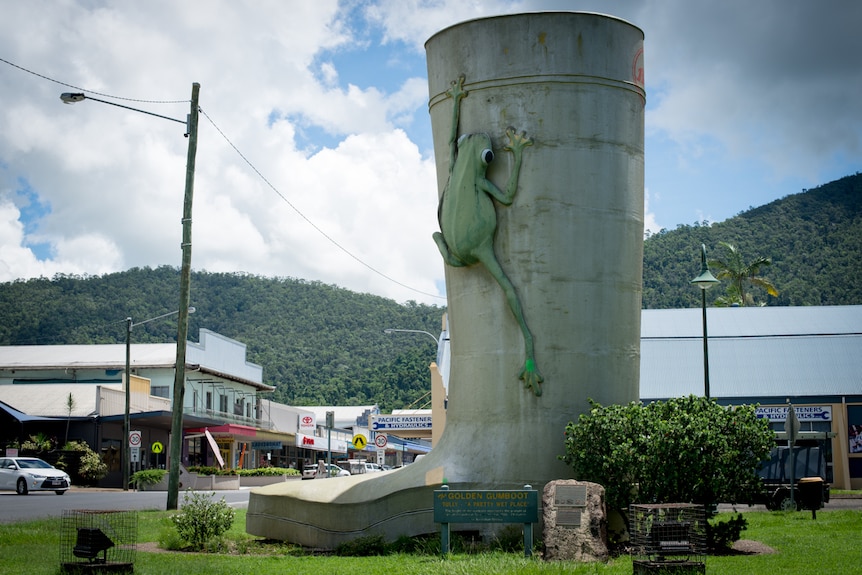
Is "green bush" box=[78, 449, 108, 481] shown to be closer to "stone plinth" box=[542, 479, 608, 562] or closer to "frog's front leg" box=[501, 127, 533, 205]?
"frog's front leg" box=[501, 127, 533, 205]

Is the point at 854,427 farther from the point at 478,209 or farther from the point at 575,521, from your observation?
the point at 575,521

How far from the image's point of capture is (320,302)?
148m

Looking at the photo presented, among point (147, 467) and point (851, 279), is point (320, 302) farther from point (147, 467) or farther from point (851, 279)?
point (147, 467)

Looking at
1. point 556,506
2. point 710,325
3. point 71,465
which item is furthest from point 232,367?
point 556,506

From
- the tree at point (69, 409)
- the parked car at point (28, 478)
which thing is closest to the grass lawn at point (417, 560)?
the parked car at point (28, 478)

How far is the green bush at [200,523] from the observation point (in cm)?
1761

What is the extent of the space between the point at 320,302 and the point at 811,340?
349 ft

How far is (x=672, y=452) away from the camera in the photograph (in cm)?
1503

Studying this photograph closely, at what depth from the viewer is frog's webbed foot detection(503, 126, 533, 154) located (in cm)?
1684

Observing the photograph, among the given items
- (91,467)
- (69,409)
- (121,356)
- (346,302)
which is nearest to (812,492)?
(91,467)

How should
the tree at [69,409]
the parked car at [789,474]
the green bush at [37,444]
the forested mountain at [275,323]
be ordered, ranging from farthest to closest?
the forested mountain at [275,323] < the tree at [69,409] < the green bush at [37,444] < the parked car at [789,474]

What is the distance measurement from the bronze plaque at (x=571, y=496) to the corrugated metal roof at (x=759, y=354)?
3152cm

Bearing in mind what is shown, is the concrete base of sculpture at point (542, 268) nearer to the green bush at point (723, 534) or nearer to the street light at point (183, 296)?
the green bush at point (723, 534)

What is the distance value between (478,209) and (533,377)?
9.82 ft
